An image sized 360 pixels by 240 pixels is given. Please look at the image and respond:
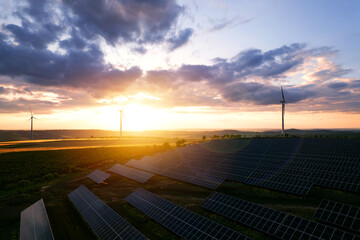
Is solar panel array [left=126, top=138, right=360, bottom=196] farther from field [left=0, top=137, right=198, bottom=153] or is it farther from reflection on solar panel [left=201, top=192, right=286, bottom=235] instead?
field [left=0, top=137, right=198, bottom=153]

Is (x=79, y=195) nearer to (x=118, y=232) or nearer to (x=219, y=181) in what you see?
(x=118, y=232)

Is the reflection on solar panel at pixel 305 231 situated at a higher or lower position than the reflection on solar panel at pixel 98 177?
higher

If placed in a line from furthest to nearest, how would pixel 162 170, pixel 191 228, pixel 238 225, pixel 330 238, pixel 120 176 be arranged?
pixel 120 176 < pixel 162 170 < pixel 238 225 < pixel 191 228 < pixel 330 238

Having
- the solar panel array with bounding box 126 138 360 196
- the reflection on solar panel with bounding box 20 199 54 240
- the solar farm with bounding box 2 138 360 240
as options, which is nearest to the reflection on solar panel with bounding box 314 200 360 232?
the solar farm with bounding box 2 138 360 240

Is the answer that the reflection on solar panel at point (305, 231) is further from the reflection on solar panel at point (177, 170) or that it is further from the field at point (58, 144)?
the field at point (58, 144)

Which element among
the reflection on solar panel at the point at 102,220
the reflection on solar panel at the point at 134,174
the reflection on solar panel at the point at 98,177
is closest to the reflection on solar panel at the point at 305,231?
the reflection on solar panel at the point at 102,220

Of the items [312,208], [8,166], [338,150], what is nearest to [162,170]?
[312,208]
